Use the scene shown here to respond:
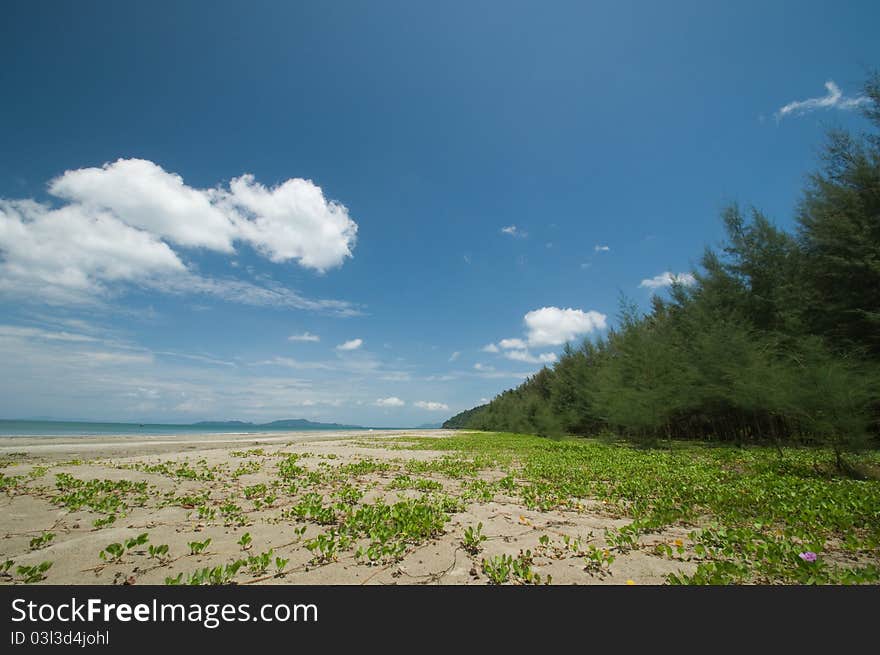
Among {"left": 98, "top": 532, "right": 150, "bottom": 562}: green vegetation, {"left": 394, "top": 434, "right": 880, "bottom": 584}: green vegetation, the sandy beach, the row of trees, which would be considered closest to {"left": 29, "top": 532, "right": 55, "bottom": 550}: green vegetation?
the sandy beach

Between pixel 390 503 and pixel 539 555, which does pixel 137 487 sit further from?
pixel 539 555

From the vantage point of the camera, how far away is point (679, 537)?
492 centimetres

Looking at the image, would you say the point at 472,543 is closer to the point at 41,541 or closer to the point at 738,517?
the point at 738,517

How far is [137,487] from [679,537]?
10.7m

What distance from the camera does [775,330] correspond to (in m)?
21.9

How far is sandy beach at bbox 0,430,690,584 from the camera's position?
3.70 m

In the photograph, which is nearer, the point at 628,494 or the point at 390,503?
the point at 390,503

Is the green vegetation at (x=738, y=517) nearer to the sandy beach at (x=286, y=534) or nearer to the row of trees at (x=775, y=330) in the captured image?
the sandy beach at (x=286, y=534)

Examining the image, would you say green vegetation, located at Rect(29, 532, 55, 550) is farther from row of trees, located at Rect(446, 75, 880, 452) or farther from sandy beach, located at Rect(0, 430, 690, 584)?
row of trees, located at Rect(446, 75, 880, 452)

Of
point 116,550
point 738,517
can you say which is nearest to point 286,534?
point 116,550

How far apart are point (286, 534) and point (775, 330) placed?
28.8 metres
